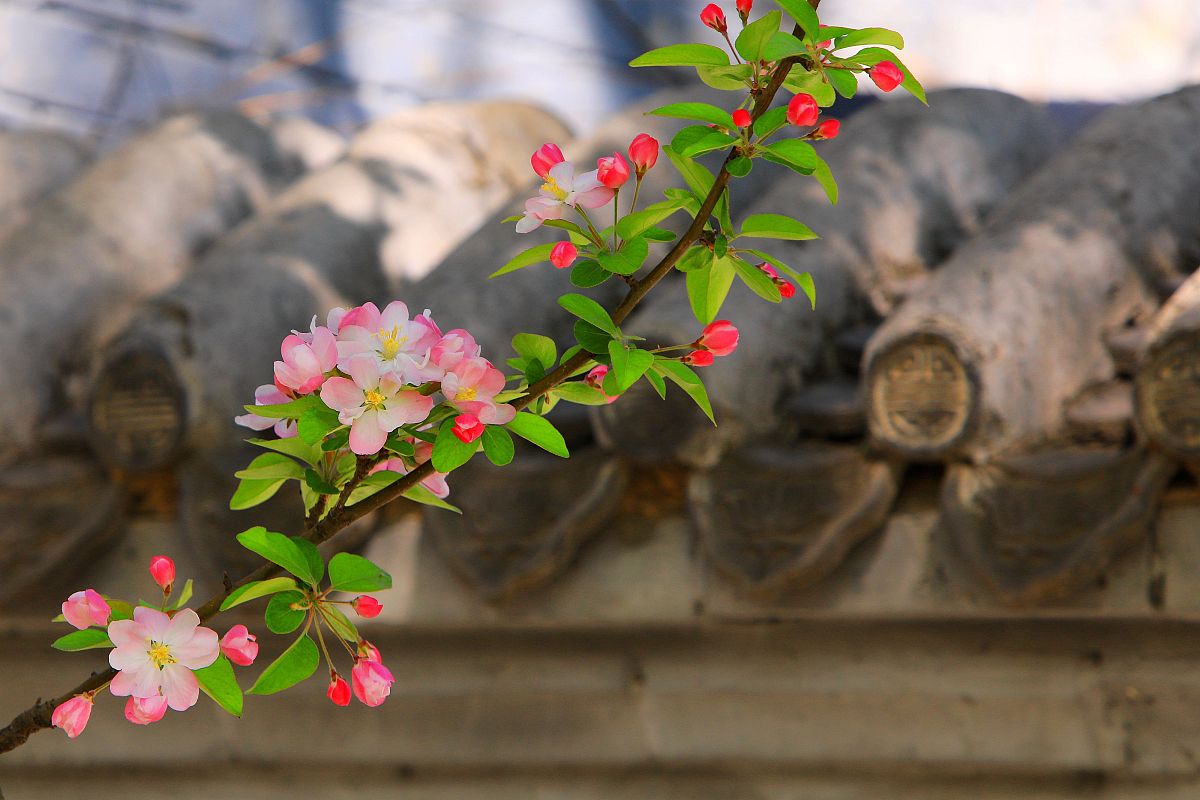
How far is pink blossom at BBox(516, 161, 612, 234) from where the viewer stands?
854mm

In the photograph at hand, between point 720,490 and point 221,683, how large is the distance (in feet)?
3.45

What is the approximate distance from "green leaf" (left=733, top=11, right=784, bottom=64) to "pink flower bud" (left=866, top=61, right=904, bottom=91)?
6 cm

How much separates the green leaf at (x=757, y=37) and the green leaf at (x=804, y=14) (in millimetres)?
13

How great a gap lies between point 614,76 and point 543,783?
8.36 feet

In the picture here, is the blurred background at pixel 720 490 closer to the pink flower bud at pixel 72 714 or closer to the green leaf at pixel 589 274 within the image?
the green leaf at pixel 589 274

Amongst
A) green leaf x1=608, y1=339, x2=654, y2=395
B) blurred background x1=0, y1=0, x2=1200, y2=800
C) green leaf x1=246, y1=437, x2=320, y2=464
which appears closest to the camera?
green leaf x1=608, y1=339, x2=654, y2=395

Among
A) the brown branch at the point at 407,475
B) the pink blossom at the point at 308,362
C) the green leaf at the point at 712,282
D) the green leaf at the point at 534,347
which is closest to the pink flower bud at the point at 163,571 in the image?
the brown branch at the point at 407,475

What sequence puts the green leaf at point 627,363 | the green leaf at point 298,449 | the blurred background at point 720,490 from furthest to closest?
the blurred background at point 720,490 < the green leaf at point 298,449 < the green leaf at point 627,363

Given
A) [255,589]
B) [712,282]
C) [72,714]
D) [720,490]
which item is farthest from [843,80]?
[720,490]

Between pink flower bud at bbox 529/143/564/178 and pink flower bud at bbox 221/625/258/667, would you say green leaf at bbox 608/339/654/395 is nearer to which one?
pink flower bud at bbox 529/143/564/178

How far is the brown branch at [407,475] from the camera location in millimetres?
817

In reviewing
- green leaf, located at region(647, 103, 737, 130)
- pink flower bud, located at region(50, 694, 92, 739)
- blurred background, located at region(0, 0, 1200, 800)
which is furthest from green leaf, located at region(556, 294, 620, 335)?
blurred background, located at region(0, 0, 1200, 800)

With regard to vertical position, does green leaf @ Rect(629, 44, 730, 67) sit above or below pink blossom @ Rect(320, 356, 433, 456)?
above

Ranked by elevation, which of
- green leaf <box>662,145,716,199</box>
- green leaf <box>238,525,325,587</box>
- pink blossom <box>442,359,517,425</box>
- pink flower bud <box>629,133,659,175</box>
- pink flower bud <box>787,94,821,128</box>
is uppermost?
pink flower bud <box>787,94,821,128</box>
